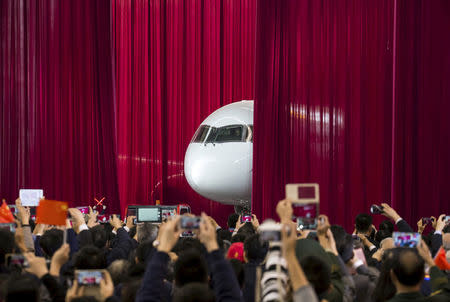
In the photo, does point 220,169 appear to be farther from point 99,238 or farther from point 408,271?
point 408,271

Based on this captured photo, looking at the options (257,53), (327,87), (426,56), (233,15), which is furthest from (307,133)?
(233,15)

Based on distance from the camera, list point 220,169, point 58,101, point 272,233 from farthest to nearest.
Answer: point 58,101
point 220,169
point 272,233

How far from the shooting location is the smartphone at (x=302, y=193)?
10.3ft

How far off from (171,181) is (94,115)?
3053 mm

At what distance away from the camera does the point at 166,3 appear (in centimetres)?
1780

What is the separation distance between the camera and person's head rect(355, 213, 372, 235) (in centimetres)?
693

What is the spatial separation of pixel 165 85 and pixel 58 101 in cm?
339

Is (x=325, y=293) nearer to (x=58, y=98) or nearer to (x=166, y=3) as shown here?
(x=58, y=98)

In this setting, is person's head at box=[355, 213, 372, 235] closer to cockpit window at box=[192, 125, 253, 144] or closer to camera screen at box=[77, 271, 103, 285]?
camera screen at box=[77, 271, 103, 285]

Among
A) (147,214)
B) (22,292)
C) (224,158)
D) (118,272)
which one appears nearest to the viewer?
(22,292)

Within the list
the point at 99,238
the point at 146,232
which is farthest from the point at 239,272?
the point at 99,238

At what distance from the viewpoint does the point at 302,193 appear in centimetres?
318

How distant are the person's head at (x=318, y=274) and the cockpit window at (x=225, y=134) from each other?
10.1 m

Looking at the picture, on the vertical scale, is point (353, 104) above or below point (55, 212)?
above
